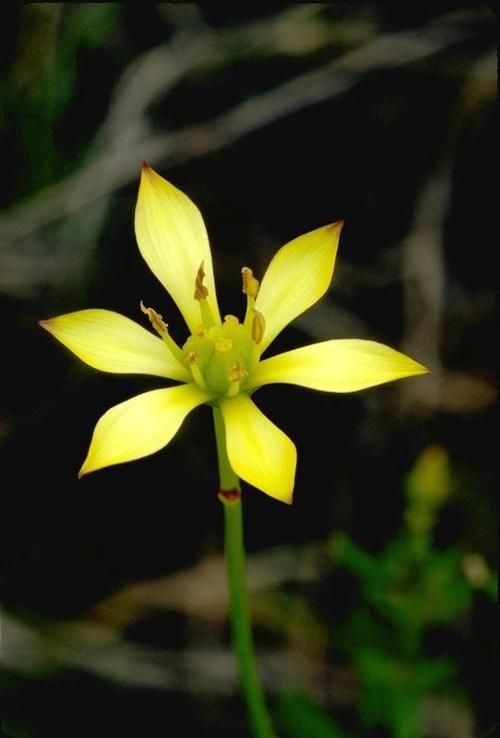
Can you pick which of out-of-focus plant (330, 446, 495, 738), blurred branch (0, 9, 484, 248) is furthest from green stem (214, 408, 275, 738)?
blurred branch (0, 9, 484, 248)

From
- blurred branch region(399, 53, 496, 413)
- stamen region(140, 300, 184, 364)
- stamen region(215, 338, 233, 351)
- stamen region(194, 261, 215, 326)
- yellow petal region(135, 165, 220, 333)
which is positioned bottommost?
stamen region(215, 338, 233, 351)

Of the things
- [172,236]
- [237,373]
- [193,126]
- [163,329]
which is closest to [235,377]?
[237,373]

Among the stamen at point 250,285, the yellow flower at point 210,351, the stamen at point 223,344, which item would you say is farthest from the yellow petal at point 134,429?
the stamen at point 250,285

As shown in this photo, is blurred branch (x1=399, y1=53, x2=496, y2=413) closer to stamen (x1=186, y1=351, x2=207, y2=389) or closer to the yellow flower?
the yellow flower

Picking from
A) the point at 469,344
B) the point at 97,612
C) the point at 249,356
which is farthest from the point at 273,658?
the point at 249,356

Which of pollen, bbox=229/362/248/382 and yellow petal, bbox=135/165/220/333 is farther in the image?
yellow petal, bbox=135/165/220/333

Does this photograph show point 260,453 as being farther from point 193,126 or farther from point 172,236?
point 193,126
